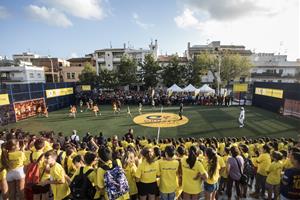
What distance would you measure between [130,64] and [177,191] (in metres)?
35.0

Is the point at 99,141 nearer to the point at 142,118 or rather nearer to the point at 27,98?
the point at 142,118

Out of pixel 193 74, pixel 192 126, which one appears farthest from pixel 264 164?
pixel 193 74

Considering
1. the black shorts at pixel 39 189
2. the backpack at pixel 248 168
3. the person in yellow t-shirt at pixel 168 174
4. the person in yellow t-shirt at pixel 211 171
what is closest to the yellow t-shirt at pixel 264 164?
the backpack at pixel 248 168

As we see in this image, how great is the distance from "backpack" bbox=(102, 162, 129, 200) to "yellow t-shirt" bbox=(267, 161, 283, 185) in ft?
14.8

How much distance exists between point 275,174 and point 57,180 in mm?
5865

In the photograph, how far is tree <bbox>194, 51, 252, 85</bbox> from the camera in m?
37.4

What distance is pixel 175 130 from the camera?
1600cm

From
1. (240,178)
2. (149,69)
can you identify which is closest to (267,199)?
(240,178)

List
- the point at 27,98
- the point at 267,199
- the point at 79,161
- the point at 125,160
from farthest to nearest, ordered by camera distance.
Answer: the point at 27,98
the point at 267,199
the point at 125,160
the point at 79,161

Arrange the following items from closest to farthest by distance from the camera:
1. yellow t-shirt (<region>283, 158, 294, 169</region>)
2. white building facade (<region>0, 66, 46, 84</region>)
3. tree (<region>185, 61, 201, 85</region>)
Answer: yellow t-shirt (<region>283, 158, 294, 169</region>)
tree (<region>185, 61, 201, 85</region>)
white building facade (<region>0, 66, 46, 84</region>)

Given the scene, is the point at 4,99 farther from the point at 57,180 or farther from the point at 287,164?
the point at 287,164

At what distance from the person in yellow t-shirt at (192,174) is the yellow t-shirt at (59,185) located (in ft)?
8.76

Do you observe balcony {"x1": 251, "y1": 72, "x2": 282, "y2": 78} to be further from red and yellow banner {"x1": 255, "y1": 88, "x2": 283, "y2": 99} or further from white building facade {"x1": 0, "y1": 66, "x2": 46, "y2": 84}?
white building facade {"x1": 0, "y1": 66, "x2": 46, "y2": 84}

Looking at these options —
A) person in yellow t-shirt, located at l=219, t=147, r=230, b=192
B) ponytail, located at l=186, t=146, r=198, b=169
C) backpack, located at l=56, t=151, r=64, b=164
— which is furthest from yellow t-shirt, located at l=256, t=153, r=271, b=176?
backpack, located at l=56, t=151, r=64, b=164
